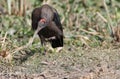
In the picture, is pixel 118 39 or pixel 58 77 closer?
pixel 58 77

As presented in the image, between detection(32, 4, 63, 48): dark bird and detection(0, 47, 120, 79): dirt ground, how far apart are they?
231 mm

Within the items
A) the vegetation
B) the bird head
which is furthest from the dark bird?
the vegetation

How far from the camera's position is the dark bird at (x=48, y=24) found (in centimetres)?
693

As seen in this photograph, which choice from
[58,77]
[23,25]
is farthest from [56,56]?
[23,25]

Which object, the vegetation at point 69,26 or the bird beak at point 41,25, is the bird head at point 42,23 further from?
the vegetation at point 69,26

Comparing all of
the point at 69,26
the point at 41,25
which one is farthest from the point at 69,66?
the point at 69,26

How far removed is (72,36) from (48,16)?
1.05 metres

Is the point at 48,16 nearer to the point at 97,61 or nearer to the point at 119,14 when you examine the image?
the point at 97,61

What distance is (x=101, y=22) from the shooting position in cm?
867

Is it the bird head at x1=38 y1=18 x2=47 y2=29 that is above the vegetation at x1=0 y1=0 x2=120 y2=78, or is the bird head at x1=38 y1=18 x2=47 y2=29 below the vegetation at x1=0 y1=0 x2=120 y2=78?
above

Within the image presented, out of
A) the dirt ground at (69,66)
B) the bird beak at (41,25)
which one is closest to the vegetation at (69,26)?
the dirt ground at (69,66)

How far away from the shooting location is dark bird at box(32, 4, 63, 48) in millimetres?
6934

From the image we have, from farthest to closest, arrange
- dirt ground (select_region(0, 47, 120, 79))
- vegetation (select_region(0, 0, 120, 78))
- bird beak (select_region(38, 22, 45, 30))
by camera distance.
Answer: vegetation (select_region(0, 0, 120, 78)) < bird beak (select_region(38, 22, 45, 30)) < dirt ground (select_region(0, 47, 120, 79))

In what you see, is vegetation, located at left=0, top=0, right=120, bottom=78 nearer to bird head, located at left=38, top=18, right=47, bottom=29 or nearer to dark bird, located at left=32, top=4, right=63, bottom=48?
dark bird, located at left=32, top=4, right=63, bottom=48
